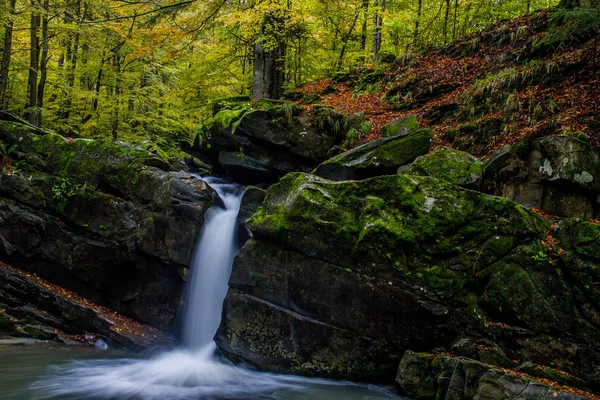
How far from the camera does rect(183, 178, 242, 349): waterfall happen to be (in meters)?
8.21

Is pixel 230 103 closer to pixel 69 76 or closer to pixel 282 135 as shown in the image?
pixel 282 135

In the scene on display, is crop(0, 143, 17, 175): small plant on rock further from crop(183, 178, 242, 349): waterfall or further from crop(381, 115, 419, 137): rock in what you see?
crop(381, 115, 419, 137): rock

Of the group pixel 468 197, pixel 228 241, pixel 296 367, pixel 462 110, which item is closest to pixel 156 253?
pixel 228 241

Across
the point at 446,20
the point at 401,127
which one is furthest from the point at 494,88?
the point at 446,20

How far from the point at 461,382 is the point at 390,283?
5.53ft

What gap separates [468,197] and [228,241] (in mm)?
5311

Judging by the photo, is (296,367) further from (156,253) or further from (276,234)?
(156,253)

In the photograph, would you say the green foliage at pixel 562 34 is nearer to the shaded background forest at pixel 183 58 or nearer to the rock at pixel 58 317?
the shaded background forest at pixel 183 58

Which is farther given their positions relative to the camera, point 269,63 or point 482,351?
point 269,63

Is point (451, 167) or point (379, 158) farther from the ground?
point (379, 158)

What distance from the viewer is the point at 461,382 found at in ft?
16.5

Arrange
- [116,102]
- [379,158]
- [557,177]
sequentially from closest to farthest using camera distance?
[557,177]
[379,158]
[116,102]

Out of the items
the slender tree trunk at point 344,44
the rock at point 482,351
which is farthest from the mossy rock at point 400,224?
the slender tree trunk at point 344,44

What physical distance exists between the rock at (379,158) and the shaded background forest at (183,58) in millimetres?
5390
